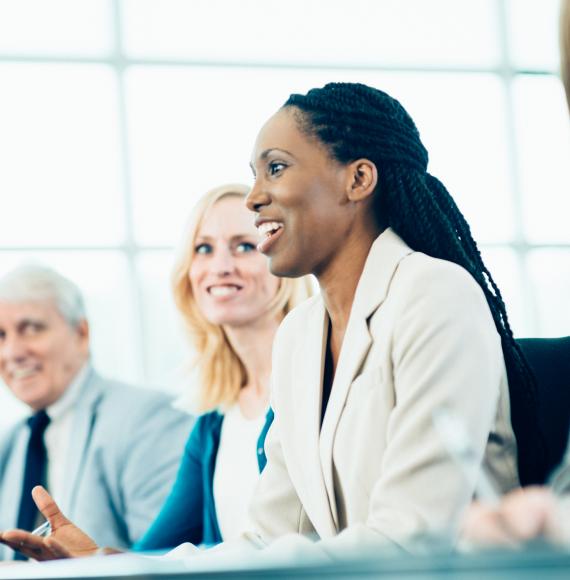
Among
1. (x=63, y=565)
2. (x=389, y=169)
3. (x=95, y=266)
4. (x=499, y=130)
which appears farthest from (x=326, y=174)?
(x=499, y=130)

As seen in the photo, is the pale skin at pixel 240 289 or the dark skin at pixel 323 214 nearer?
the dark skin at pixel 323 214

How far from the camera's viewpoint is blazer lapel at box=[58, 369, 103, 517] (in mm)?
3361

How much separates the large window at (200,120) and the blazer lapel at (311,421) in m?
2.87

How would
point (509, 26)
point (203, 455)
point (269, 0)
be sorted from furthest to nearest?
1. point (509, 26)
2. point (269, 0)
3. point (203, 455)

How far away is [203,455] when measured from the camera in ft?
9.20

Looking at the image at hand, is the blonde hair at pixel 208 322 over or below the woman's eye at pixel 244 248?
below

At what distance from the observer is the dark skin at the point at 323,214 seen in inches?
74.2

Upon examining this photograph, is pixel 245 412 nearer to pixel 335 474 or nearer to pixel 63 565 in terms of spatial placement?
pixel 335 474

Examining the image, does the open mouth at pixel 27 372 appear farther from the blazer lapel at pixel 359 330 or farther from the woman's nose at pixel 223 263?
the blazer lapel at pixel 359 330

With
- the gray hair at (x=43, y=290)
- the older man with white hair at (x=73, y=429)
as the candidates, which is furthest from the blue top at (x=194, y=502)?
the gray hair at (x=43, y=290)

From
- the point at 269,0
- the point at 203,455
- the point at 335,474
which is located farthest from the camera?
the point at 269,0

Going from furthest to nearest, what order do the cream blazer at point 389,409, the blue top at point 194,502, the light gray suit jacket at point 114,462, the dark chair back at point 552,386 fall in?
the light gray suit jacket at point 114,462, the blue top at point 194,502, the dark chair back at point 552,386, the cream blazer at point 389,409

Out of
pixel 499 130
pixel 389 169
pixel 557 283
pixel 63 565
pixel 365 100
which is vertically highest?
pixel 499 130

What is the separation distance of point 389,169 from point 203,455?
3.83ft
